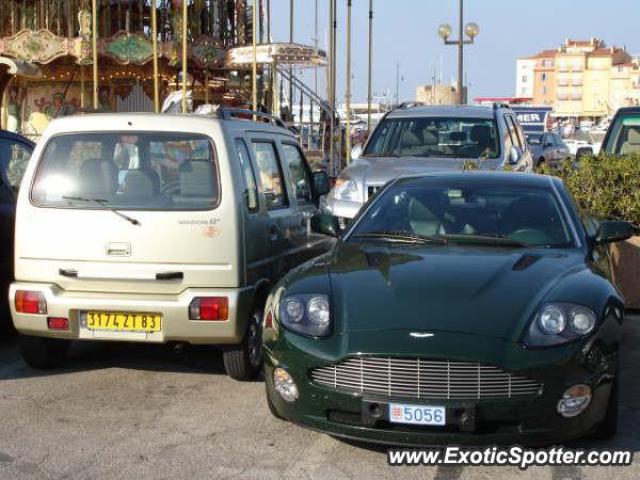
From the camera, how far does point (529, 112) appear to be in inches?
1556

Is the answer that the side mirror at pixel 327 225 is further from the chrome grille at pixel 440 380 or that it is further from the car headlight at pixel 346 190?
the car headlight at pixel 346 190

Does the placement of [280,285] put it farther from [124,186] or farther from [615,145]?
[615,145]

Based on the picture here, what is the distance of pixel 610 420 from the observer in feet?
15.9

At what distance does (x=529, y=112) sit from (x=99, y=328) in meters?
35.6

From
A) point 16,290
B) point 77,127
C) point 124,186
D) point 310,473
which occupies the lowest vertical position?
point 310,473

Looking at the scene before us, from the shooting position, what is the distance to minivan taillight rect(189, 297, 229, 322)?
593cm

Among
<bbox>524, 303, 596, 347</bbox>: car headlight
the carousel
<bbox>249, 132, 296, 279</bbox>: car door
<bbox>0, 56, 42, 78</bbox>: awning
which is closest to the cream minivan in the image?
<bbox>249, 132, 296, 279</bbox>: car door

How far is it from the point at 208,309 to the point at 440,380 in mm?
2035

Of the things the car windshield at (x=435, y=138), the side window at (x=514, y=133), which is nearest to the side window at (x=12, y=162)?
the car windshield at (x=435, y=138)

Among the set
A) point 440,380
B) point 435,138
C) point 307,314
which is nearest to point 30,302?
point 307,314

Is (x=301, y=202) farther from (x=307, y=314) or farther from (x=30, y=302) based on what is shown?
(x=307, y=314)

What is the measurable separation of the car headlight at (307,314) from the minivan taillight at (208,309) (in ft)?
3.29

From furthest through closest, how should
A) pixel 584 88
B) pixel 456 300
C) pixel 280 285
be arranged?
pixel 584 88
pixel 280 285
pixel 456 300

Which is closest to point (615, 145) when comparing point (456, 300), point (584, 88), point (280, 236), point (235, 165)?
point (280, 236)
